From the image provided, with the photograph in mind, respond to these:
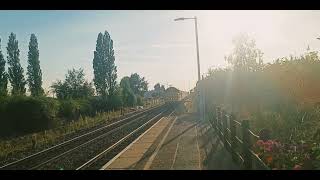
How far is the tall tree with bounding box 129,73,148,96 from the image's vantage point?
163125mm

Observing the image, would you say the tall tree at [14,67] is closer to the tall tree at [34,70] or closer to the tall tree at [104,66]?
the tall tree at [34,70]

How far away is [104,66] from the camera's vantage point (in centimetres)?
7269

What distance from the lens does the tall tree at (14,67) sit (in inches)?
2340

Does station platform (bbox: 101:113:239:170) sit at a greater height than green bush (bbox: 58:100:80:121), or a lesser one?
lesser

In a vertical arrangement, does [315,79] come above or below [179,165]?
above

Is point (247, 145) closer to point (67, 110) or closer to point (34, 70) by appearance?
point (67, 110)

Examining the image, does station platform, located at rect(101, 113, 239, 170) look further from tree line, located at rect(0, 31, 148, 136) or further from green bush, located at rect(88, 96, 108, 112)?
green bush, located at rect(88, 96, 108, 112)

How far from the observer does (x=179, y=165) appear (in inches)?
489

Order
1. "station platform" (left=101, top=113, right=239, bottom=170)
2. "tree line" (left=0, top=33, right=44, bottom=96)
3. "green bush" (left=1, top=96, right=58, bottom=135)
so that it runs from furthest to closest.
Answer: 1. "tree line" (left=0, top=33, right=44, bottom=96)
2. "green bush" (left=1, top=96, right=58, bottom=135)
3. "station platform" (left=101, top=113, right=239, bottom=170)

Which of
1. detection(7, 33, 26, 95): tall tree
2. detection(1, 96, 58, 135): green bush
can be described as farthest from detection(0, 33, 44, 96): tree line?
detection(1, 96, 58, 135): green bush

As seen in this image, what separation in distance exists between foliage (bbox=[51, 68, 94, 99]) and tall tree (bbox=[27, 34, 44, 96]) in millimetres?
4760
